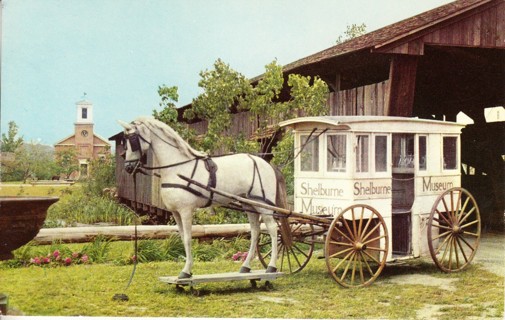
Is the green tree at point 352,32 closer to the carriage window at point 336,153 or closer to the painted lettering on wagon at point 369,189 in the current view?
the carriage window at point 336,153

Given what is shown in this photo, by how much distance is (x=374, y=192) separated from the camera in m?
7.65

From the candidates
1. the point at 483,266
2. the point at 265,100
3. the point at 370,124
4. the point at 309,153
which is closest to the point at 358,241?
the point at 309,153

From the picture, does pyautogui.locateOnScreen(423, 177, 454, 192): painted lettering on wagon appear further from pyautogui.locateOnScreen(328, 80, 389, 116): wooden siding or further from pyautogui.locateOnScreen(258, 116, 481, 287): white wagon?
pyautogui.locateOnScreen(328, 80, 389, 116): wooden siding

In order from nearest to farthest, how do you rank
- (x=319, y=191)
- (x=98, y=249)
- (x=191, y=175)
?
(x=191, y=175) < (x=319, y=191) < (x=98, y=249)

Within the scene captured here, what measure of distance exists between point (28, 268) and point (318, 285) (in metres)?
3.14

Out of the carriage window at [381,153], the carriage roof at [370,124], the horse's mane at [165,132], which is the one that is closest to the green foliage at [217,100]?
the carriage roof at [370,124]

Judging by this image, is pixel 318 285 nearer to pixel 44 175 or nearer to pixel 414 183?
pixel 414 183

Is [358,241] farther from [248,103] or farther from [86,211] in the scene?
[86,211]

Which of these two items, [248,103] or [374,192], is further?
[248,103]

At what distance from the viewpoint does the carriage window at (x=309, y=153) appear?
7712 mm

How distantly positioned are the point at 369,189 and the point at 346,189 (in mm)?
289

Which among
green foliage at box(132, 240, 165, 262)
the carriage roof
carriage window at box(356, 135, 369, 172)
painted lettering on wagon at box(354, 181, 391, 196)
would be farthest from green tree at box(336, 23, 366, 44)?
green foliage at box(132, 240, 165, 262)

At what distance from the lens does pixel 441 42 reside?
8609mm

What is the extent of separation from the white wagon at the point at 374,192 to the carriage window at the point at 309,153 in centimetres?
1
